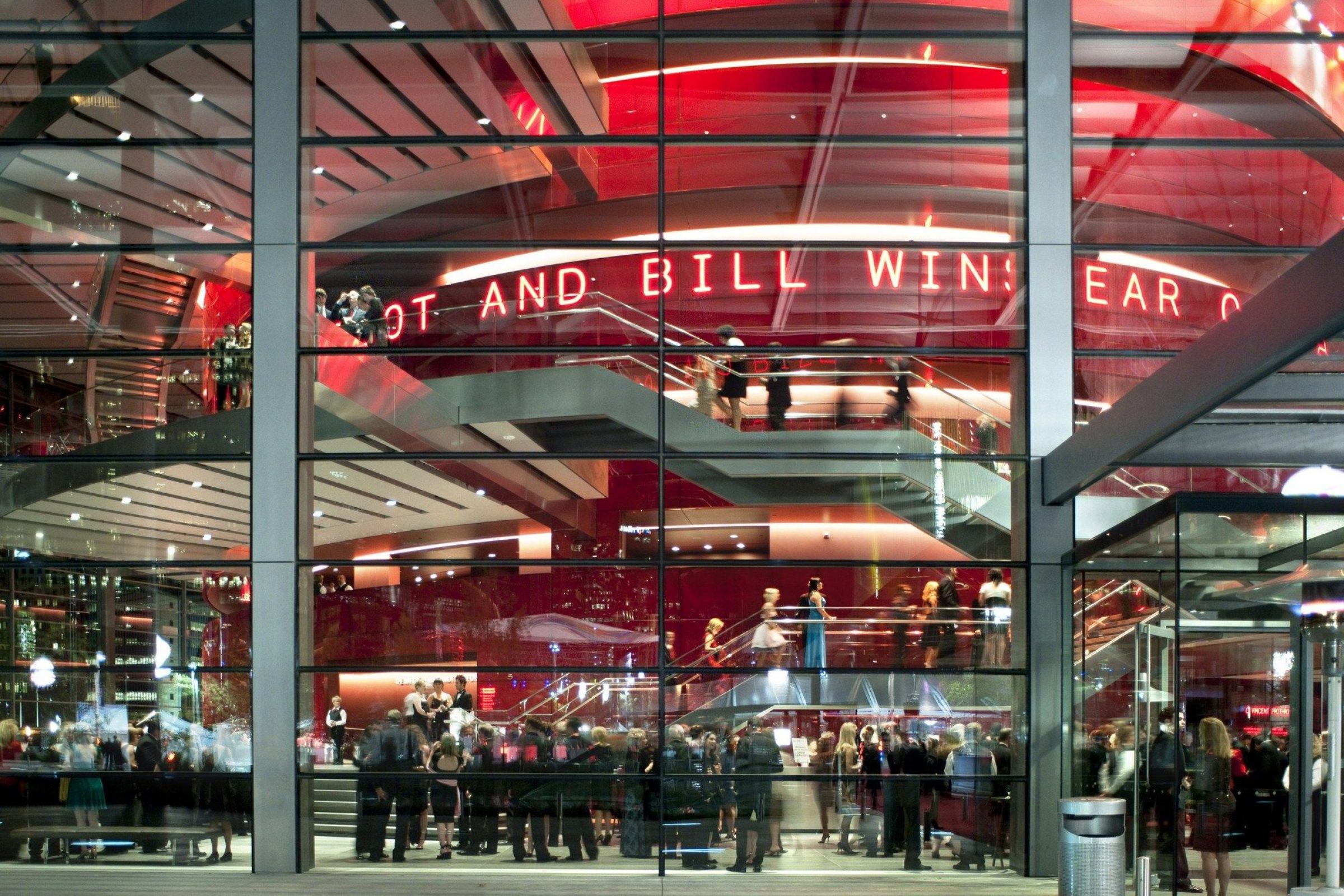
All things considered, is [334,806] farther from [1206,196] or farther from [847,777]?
[1206,196]

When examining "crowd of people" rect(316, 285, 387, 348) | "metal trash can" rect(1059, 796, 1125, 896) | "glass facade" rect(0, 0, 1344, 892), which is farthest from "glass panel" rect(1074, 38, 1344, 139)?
"crowd of people" rect(316, 285, 387, 348)

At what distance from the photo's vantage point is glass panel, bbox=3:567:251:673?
614 inches

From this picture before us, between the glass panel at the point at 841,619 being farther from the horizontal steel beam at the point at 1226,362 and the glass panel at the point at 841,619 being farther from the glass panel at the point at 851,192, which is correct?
the glass panel at the point at 851,192

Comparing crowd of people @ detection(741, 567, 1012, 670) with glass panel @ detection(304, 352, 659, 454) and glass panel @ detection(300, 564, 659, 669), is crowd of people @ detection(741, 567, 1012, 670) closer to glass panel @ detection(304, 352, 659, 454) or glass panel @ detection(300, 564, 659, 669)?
glass panel @ detection(300, 564, 659, 669)

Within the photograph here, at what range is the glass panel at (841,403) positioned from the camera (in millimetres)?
15867

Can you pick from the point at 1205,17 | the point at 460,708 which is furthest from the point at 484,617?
the point at 1205,17

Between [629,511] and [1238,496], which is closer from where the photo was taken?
[1238,496]

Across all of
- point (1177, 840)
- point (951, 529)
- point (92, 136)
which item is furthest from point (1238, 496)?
point (92, 136)

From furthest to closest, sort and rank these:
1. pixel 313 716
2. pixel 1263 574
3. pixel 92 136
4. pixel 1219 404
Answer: pixel 92 136, pixel 313 716, pixel 1263 574, pixel 1219 404

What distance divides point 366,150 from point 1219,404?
10.6m

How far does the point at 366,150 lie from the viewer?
16.1 metres

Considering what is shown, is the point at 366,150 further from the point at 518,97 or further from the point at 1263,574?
the point at 1263,574

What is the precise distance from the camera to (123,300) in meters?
16.3

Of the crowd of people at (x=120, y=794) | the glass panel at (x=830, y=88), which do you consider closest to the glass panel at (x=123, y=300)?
the crowd of people at (x=120, y=794)
